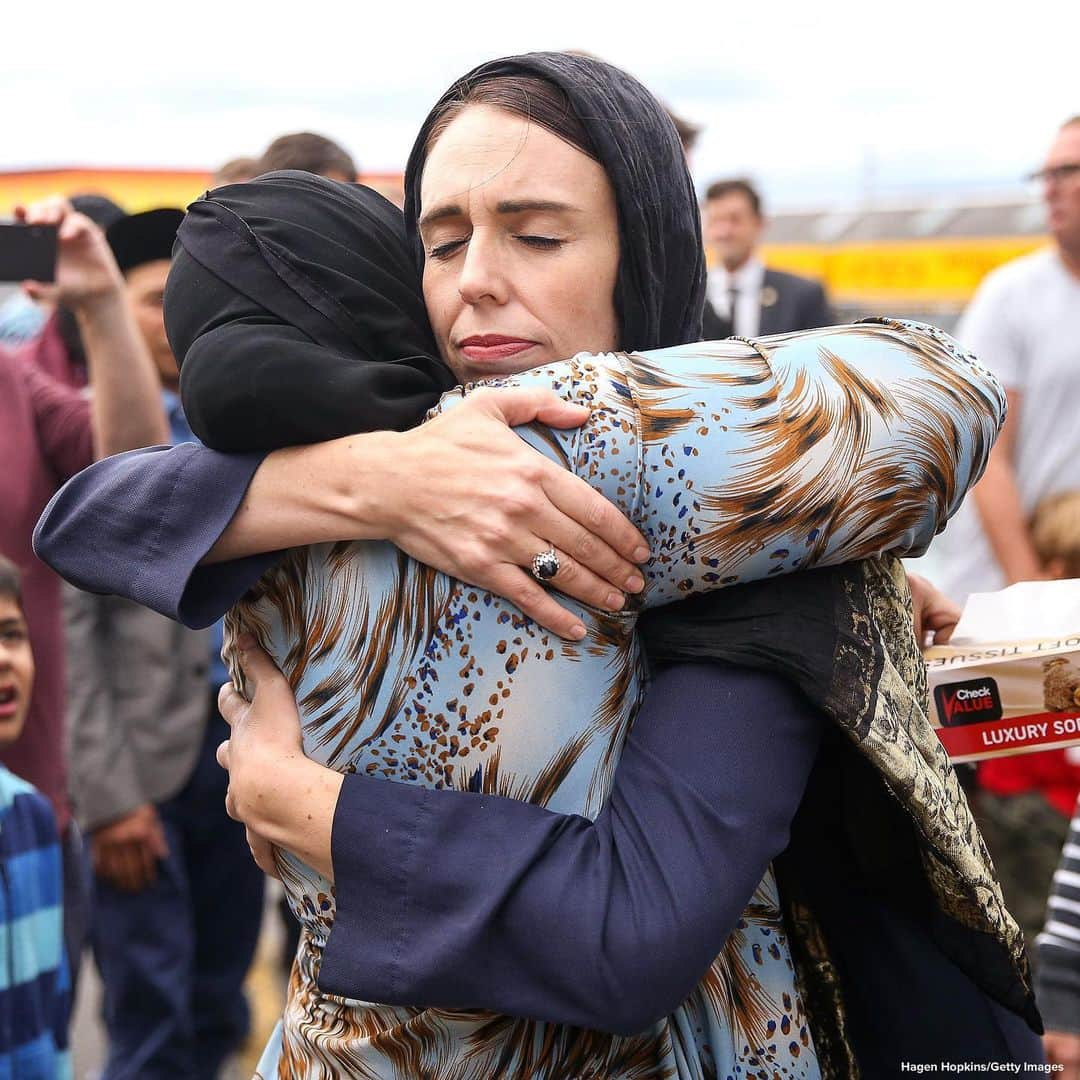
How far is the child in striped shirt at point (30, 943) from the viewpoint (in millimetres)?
2344

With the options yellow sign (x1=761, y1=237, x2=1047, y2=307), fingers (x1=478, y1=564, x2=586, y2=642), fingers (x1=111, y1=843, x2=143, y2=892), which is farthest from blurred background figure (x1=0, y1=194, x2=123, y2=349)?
yellow sign (x1=761, y1=237, x2=1047, y2=307)

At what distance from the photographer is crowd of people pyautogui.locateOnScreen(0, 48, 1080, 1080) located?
3.74ft

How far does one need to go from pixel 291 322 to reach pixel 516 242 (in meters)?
0.23

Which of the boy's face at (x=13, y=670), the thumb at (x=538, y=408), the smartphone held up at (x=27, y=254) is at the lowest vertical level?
the boy's face at (x=13, y=670)

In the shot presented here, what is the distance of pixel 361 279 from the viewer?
1.32 meters

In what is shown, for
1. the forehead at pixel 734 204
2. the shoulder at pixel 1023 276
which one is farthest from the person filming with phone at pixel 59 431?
the forehead at pixel 734 204

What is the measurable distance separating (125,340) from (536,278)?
1.86m

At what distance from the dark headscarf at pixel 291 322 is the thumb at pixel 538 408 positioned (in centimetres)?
13

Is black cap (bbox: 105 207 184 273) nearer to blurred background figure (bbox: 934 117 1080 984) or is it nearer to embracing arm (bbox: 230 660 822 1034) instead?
blurred background figure (bbox: 934 117 1080 984)

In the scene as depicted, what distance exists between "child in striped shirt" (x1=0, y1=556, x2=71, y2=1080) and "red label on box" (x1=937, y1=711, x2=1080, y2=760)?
5.45 feet

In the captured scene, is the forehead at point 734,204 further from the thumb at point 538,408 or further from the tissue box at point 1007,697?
the thumb at point 538,408

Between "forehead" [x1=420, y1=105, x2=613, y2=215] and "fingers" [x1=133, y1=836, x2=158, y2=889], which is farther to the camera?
"fingers" [x1=133, y1=836, x2=158, y2=889]

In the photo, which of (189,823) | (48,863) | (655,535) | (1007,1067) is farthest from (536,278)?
(189,823)

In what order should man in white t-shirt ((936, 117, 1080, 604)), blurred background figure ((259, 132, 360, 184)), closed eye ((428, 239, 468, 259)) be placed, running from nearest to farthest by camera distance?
closed eye ((428, 239, 468, 259)) → blurred background figure ((259, 132, 360, 184)) → man in white t-shirt ((936, 117, 1080, 604))
